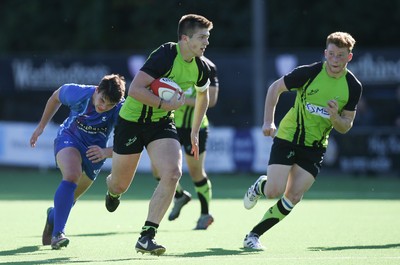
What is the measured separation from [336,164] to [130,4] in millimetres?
10308

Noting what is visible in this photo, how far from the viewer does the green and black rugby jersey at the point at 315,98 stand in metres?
9.34

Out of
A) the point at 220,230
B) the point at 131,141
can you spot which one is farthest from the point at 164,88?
the point at 220,230

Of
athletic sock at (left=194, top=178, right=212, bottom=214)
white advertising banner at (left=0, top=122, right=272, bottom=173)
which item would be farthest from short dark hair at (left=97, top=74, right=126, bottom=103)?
white advertising banner at (left=0, top=122, right=272, bottom=173)

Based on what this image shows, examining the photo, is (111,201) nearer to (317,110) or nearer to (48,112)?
(48,112)

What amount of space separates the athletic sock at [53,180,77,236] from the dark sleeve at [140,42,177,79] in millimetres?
1254

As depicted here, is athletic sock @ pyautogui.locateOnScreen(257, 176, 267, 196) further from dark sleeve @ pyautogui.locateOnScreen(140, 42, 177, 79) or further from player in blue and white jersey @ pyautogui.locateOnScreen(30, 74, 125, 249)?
dark sleeve @ pyautogui.locateOnScreen(140, 42, 177, 79)

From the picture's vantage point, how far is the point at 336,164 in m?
20.1

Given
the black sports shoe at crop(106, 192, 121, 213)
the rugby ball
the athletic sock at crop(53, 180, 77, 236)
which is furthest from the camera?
the black sports shoe at crop(106, 192, 121, 213)

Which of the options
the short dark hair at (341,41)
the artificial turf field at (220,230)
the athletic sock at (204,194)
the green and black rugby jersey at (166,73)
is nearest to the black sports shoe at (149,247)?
the artificial turf field at (220,230)

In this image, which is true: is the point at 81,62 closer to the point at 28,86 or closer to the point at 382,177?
the point at 28,86

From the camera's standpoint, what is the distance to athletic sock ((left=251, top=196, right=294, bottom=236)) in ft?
30.5

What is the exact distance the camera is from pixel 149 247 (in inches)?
333

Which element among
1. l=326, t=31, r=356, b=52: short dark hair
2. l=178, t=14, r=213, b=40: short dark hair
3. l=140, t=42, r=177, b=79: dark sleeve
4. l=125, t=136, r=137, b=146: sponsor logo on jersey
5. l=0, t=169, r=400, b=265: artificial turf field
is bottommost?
l=0, t=169, r=400, b=265: artificial turf field

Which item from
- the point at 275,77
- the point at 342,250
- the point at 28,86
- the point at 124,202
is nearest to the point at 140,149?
the point at 342,250
